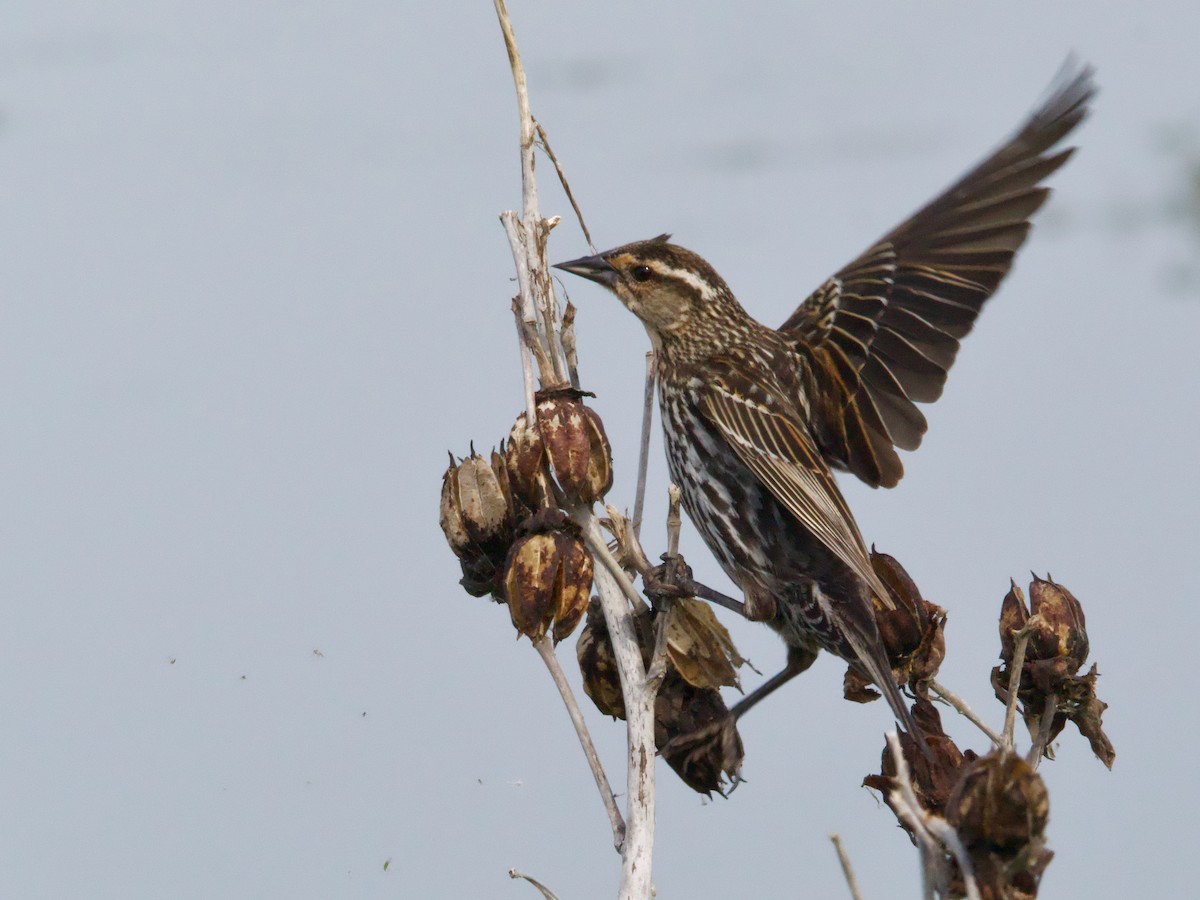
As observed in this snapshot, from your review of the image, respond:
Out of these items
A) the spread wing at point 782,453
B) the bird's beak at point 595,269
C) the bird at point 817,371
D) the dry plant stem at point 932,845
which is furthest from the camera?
the bird's beak at point 595,269

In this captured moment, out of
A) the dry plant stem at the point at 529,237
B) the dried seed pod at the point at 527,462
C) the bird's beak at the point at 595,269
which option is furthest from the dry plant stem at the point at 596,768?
the bird's beak at the point at 595,269

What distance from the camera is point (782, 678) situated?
6.84ft

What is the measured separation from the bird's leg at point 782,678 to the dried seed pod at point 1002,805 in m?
0.58

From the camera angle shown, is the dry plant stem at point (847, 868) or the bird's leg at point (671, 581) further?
the bird's leg at point (671, 581)

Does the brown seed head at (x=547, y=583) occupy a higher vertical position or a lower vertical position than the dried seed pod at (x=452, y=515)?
lower

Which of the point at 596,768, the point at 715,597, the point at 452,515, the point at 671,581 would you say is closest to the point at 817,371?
the point at 715,597

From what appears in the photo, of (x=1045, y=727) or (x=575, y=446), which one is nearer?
(x=575, y=446)

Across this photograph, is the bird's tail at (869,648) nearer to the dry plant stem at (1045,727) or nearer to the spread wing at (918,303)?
the dry plant stem at (1045,727)

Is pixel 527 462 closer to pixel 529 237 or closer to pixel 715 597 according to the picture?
pixel 529 237

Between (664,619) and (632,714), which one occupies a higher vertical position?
(664,619)

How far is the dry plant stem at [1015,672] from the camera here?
1.61 meters

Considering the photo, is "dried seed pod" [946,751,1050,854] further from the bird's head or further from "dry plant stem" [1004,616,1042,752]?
the bird's head

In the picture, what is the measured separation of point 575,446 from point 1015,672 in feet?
1.82

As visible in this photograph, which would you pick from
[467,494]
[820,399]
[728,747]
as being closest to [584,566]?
[467,494]
